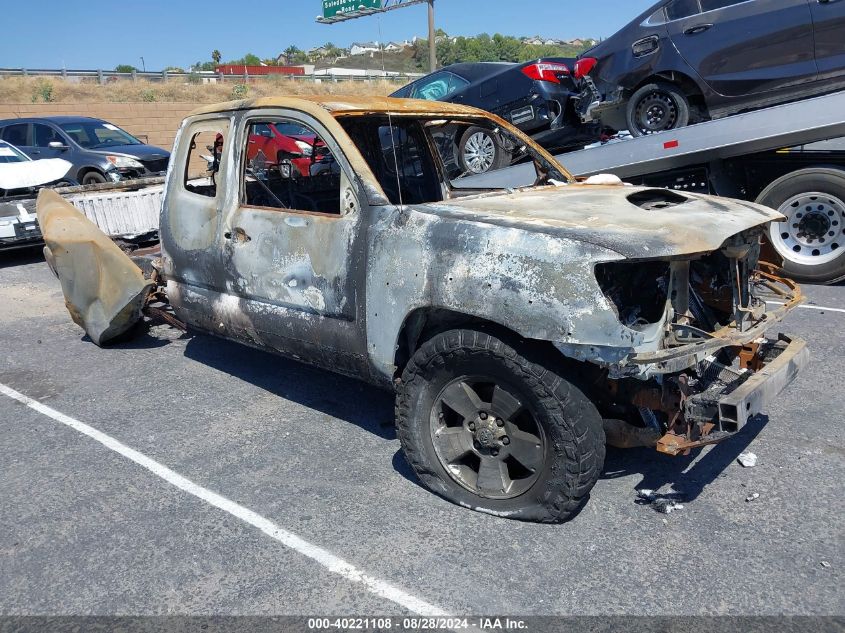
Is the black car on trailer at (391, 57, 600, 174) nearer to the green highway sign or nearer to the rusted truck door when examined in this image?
the green highway sign

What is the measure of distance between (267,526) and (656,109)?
21.1ft

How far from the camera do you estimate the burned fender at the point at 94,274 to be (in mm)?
5410

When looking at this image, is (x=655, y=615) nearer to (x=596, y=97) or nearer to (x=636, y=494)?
(x=636, y=494)

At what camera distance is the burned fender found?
5410 mm

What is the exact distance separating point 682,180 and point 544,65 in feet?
7.81

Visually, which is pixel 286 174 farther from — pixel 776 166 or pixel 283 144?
pixel 776 166

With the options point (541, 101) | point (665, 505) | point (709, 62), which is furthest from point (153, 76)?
point (665, 505)

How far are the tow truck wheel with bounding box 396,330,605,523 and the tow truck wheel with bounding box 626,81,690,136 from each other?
536cm

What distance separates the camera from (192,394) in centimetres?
492

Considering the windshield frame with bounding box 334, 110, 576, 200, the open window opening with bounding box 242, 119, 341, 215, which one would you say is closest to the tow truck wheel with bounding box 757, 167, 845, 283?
the windshield frame with bounding box 334, 110, 576, 200

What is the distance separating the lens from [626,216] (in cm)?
327

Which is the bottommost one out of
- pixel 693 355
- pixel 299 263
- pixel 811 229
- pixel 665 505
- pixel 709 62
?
pixel 665 505

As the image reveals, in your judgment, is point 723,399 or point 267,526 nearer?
point 723,399

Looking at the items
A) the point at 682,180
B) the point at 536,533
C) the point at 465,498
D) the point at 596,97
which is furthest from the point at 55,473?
the point at 596,97
